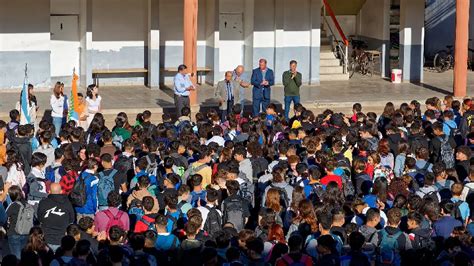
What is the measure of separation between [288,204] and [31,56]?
46.7ft

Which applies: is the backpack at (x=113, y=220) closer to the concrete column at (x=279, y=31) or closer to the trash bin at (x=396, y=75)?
the concrete column at (x=279, y=31)

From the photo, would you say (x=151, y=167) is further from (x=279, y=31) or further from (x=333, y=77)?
(x=333, y=77)

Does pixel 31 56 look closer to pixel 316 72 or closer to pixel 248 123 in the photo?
pixel 316 72

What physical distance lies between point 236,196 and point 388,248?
89.4 inches

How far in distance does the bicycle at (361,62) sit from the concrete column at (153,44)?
19.9 ft

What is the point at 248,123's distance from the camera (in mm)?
17578

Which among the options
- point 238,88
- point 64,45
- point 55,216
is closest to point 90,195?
point 55,216

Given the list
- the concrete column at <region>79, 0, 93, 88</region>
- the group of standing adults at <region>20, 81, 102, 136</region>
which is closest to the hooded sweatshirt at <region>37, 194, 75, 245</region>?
the group of standing adults at <region>20, 81, 102, 136</region>

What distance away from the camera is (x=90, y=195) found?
13375 millimetres

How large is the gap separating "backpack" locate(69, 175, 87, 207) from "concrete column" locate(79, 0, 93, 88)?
13.5 m

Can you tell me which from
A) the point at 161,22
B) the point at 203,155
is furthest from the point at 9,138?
the point at 161,22

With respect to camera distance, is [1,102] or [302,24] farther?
[302,24]

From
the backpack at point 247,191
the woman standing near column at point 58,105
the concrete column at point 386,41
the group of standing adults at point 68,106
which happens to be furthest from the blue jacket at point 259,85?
the backpack at point 247,191

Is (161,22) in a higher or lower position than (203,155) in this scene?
higher
